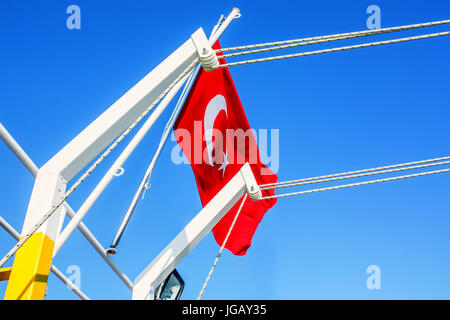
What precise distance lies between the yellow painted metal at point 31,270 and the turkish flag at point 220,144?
10.1ft

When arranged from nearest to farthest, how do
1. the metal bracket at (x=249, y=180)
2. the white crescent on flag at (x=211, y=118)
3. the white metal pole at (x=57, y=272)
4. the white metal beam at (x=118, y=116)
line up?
the white metal beam at (x=118, y=116)
the white metal pole at (x=57, y=272)
the metal bracket at (x=249, y=180)
the white crescent on flag at (x=211, y=118)

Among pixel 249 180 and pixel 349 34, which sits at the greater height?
pixel 249 180

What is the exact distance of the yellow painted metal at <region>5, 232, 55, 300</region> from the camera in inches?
114

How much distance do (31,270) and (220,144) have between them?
4.21 metres

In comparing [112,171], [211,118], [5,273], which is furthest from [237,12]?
[5,273]

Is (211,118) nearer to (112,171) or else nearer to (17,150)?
(112,171)

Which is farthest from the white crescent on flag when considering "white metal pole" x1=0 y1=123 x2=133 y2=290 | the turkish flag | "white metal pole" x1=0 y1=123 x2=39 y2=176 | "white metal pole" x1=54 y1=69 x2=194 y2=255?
"white metal pole" x1=0 y1=123 x2=39 y2=176

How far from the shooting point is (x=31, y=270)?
116 inches

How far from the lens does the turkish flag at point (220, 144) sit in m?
6.25

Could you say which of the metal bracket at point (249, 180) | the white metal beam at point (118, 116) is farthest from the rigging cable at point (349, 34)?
the metal bracket at point (249, 180)

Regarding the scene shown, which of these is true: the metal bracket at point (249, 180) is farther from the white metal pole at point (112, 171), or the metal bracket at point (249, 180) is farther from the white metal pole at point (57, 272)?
the white metal pole at point (57, 272)
